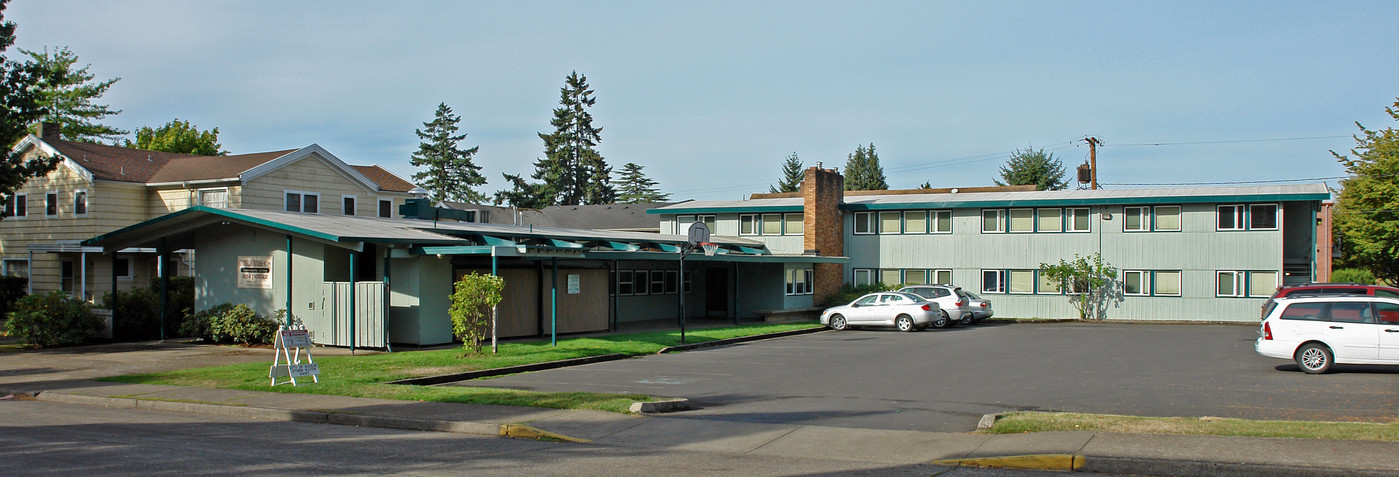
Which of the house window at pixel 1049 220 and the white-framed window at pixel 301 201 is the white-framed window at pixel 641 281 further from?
the house window at pixel 1049 220

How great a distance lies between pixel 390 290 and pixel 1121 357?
16.0 m

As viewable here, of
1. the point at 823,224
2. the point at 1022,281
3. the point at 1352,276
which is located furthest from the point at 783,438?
the point at 1352,276

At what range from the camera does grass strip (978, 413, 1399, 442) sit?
32.2 feet

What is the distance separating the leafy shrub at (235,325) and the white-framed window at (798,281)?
1908 centimetres

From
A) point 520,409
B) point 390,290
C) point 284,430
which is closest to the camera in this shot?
point 284,430

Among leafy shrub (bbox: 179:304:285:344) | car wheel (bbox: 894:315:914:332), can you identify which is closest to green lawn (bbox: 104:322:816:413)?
leafy shrub (bbox: 179:304:285:344)

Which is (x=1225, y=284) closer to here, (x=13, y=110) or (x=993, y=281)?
(x=993, y=281)

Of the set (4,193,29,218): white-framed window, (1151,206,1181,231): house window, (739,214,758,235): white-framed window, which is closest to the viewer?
(4,193,29,218): white-framed window

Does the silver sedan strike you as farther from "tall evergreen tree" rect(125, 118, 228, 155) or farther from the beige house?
"tall evergreen tree" rect(125, 118, 228, 155)

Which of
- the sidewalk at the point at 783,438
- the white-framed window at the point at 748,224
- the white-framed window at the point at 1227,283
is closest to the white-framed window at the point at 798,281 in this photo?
the white-framed window at the point at 748,224

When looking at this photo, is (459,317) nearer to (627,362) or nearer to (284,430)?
(627,362)

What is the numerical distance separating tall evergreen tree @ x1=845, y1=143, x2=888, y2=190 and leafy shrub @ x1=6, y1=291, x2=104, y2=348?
86.5m

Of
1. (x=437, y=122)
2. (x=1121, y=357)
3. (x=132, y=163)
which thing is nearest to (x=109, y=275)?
(x=132, y=163)

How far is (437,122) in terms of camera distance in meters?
84.9
